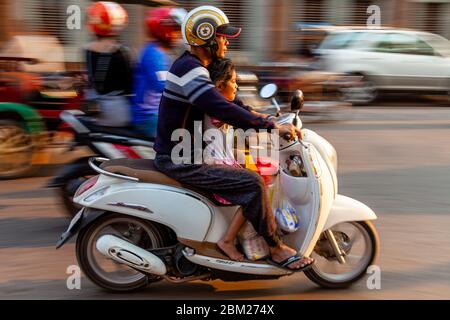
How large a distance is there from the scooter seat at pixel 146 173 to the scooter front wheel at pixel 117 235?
274mm

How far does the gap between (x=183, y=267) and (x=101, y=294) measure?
59 centimetres

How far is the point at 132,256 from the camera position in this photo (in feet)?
12.7

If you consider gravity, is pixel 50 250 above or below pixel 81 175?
below

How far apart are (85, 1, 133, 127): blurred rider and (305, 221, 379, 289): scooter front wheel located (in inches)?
89.0

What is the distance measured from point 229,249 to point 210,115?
83cm

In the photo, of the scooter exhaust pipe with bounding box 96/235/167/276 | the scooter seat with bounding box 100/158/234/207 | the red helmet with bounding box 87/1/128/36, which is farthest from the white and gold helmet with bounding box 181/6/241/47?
the red helmet with bounding box 87/1/128/36

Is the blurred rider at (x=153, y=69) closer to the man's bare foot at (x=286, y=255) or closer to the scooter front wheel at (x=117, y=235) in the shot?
the scooter front wheel at (x=117, y=235)

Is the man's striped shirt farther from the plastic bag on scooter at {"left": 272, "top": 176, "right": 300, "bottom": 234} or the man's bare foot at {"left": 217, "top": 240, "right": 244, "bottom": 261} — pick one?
the man's bare foot at {"left": 217, "top": 240, "right": 244, "bottom": 261}

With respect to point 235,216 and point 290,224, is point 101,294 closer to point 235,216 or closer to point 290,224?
point 235,216

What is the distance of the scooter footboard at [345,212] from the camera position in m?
3.95
